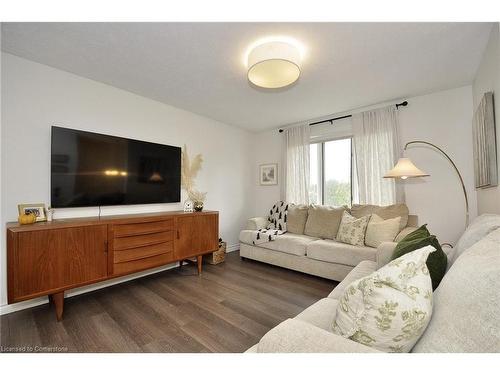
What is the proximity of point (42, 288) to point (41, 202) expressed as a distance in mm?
870

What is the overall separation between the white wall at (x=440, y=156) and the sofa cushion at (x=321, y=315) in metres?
2.38

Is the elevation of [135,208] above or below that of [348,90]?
below

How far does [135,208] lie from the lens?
2754 millimetres

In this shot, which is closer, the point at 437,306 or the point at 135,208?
the point at 437,306

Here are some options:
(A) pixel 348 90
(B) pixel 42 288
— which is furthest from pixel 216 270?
(A) pixel 348 90

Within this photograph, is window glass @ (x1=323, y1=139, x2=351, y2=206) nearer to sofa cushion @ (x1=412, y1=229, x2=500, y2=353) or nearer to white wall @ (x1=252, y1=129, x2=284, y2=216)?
white wall @ (x1=252, y1=129, x2=284, y2=216)

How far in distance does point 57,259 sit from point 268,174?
11.1 feet

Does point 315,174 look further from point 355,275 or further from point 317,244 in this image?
point 355,275

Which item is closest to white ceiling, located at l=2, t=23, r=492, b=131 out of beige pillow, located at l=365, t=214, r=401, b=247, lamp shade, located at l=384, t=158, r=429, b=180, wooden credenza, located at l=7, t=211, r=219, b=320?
lamp shade, located at l=384, t=158, r=429, b=180

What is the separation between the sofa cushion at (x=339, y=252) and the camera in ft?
8.00

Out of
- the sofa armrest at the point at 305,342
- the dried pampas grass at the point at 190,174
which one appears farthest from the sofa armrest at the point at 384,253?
the dried pampas grass at the point at 190,174

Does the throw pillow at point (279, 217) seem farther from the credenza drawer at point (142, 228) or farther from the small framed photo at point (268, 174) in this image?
the credenza drawer at point (142, 228)

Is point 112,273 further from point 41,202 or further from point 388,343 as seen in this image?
point 388,343
